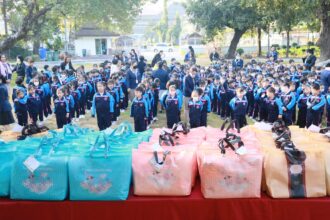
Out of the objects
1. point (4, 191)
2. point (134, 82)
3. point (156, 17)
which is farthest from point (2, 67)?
point (156, 17)

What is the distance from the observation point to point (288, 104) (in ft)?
30.0

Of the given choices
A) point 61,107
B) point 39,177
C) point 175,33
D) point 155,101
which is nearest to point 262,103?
point 155,101

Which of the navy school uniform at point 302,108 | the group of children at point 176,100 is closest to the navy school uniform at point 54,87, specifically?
the group of children at point 176,100

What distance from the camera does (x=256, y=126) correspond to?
4055mm

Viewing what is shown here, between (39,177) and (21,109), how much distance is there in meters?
7.24

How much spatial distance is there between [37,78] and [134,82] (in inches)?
126

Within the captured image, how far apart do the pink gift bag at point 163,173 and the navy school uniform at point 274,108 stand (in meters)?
6.49

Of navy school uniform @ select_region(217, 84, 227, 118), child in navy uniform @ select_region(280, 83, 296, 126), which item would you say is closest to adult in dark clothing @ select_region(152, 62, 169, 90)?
navy school uniform @ select_region(217, 84, 227, 118)

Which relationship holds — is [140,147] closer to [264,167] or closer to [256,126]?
[264,167]

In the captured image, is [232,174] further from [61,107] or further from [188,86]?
[188,86]

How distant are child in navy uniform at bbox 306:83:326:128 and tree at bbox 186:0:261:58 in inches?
860

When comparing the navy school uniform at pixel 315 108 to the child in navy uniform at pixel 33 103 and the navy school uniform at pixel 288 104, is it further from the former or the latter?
the child in navy uniform at pixel 33 103

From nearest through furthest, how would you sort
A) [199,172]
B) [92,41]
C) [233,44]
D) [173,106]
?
1. [199,172]
2. [173,106]
3. [233,44]
4. [92,41]

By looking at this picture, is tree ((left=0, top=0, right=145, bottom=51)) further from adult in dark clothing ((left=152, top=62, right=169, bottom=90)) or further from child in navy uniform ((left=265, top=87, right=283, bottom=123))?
child in navy uniform ((left=265, top=87, right=283, bottom=123))
